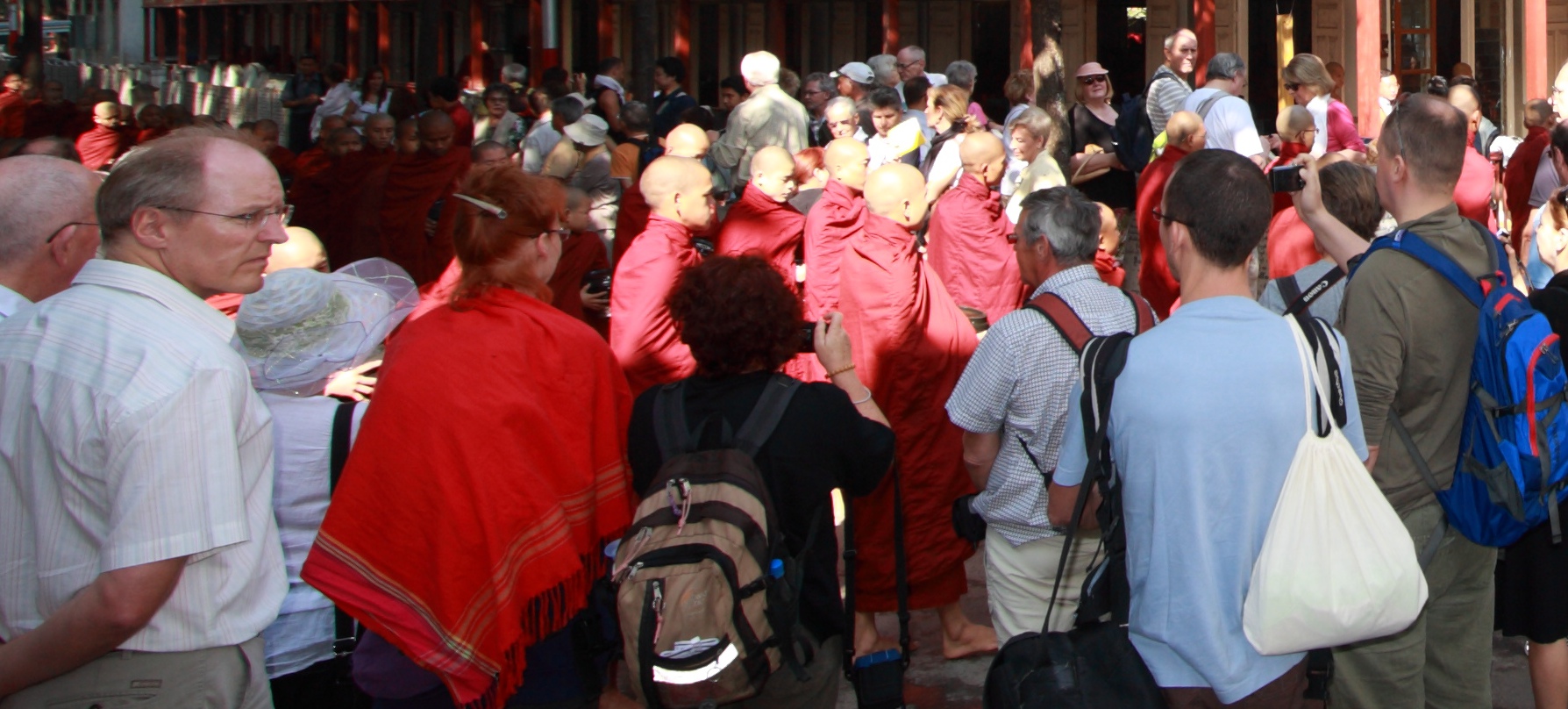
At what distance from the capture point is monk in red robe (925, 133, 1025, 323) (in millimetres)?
6188

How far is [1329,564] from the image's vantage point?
2324mm

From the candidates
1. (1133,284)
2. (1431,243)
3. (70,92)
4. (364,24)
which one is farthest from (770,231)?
(70,92)

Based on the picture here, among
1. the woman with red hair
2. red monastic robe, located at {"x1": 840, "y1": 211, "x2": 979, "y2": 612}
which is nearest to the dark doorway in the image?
red monastic robe, located at {"x1": 840, "y1": 211, "x2": 979, "y2": 612}

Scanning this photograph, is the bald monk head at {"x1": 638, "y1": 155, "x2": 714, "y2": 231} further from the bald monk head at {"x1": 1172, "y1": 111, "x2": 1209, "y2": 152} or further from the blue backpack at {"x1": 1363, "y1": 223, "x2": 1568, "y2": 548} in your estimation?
the bald monk head at {"x1": 1172, "y1": 111, "x2": 1209, "y2": 152}

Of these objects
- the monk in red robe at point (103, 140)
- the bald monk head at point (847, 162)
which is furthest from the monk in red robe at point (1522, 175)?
the monk in red robe at point (103, 140)

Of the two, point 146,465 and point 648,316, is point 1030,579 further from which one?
point 146,465

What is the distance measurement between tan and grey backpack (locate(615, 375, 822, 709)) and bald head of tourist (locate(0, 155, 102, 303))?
1175 millimetres

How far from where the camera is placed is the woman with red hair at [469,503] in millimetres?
2760

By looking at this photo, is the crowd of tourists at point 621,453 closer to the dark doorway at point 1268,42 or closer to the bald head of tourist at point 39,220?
the bald head of tourist at point 39,220

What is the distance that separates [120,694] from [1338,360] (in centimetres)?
192

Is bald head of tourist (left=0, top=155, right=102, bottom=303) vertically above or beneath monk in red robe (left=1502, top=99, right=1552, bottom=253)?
beneath

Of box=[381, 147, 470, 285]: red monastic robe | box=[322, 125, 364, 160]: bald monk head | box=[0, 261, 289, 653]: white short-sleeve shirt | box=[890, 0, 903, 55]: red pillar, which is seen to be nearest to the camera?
box=[0, 261, 289, 653]: white short-sleeve shirt

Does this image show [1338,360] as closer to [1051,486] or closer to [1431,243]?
[1051,486]

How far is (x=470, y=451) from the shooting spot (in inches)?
109
